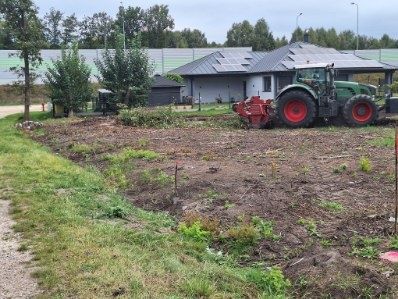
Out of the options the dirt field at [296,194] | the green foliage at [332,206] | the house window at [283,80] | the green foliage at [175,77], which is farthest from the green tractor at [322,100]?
the green foliage at [175,77]

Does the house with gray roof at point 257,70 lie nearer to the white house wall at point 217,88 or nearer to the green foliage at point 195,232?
the white house wall at point 217,88

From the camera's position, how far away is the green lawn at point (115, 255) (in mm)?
4945

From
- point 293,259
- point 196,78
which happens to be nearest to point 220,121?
point 293,259

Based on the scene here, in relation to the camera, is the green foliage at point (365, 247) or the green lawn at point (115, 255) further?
the green foliage at point (365, 247)

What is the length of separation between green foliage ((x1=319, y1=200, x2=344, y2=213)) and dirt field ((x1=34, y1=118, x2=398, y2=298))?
1 centimetres

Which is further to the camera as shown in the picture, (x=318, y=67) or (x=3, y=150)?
(x=318, y=67)

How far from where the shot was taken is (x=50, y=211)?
307 inches

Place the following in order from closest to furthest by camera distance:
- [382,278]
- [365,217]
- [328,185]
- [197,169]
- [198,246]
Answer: [382,278]
[198,246]
[365,217]
[328,185]
[197,169]

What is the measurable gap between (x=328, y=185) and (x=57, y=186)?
4.71 meters

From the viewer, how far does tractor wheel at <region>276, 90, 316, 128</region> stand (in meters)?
20.1

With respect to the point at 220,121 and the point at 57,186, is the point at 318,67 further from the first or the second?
the point at 57,186

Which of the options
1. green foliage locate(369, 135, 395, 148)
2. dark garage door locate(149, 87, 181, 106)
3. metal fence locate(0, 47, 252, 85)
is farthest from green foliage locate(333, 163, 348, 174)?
metal fence locate(0, 47, 252, 85)

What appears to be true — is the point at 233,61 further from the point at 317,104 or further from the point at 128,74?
the point at 317,104

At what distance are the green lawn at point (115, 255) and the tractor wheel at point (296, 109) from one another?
477 inches
